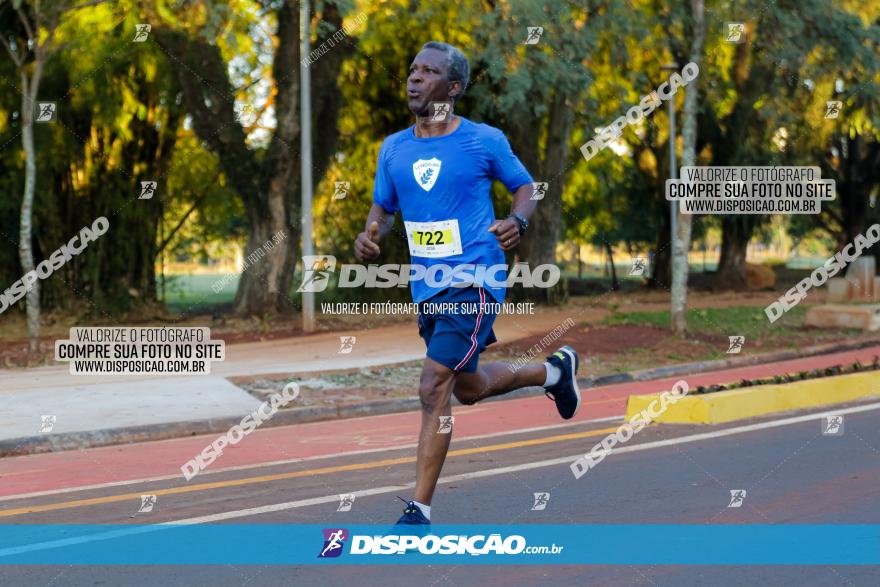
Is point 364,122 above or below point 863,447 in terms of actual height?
above

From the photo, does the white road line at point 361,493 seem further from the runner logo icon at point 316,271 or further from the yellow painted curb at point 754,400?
the runner logo icon at point 316,271

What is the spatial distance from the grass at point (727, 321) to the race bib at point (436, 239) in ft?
40.7

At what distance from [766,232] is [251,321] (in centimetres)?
1924

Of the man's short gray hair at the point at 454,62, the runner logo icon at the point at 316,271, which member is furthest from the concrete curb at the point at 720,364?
the man's short gray hair at the point at 454,62

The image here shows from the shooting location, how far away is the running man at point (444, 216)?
5.42 m

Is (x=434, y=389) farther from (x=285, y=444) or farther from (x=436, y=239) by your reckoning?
(x=285, y=444)

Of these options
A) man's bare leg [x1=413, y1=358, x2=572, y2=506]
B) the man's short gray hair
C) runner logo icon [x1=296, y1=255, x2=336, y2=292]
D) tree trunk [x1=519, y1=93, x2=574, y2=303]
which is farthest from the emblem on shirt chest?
tree trunk [x1=519, y1=93, x2=574, y2=303]

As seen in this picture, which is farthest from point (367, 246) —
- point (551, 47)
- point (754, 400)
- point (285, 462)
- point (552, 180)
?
Answer: point (552, 180)

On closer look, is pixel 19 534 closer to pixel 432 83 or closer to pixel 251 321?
pixel 432 83

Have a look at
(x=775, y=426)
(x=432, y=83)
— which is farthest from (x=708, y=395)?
(x=432, y=83)

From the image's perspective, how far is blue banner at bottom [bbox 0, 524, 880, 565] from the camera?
5312mm

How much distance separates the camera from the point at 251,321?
65.6ft

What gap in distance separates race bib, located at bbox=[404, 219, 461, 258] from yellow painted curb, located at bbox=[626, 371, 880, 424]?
4.56 m

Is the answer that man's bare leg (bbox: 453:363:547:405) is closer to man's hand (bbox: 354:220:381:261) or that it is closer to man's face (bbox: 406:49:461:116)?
man's hand (bbox: 354:220:381:261)
